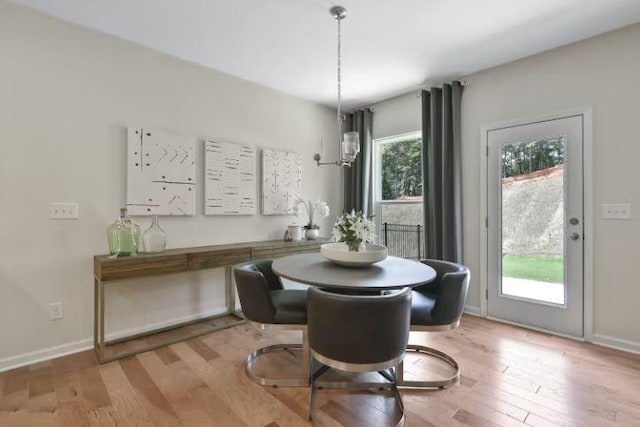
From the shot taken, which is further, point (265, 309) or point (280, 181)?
point (280, 181)

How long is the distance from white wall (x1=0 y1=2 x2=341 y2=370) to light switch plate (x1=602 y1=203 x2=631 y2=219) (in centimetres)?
364

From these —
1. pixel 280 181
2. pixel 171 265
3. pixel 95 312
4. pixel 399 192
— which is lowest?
pixel 95 312

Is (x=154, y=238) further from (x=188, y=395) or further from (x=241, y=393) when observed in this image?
(x=241, y=393)

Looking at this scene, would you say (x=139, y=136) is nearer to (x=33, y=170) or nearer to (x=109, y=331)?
(x=33, y=170)

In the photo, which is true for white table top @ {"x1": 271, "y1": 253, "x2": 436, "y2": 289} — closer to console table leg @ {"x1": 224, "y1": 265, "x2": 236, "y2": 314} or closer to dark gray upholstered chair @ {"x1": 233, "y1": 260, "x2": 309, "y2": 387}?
dark gray upholstered chair @ {"x1": 233, "y1": 260, "x2": 309, "y2": 387}

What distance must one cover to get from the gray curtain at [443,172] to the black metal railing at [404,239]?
0.30 meters

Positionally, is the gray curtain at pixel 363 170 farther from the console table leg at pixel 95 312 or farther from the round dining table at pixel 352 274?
the console table leg at pixel 95 312

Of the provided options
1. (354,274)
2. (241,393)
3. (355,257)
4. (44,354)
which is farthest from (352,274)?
(44,354)

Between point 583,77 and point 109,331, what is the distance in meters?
4.71

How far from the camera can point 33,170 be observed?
7.86 feet

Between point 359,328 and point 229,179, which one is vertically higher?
point 229,179

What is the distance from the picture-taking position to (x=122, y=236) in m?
2.62

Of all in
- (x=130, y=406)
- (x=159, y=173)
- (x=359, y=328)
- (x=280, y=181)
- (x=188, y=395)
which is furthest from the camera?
(x=280, y=181)

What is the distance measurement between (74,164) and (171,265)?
3.62 feet
